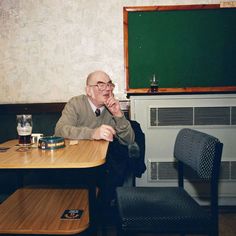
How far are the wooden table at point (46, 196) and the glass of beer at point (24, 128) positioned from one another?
61 millimetres

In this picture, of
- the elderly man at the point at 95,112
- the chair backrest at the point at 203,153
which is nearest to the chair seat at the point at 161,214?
the chair backrest at the point at 203,153

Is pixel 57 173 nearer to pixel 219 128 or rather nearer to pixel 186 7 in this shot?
pixel 219 128

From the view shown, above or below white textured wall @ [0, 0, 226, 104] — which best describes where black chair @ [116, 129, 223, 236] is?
below

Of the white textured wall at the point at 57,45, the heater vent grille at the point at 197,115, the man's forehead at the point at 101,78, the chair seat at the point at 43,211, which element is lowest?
the chair seat at the point at 43,211

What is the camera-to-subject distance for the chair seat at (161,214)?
1.56m

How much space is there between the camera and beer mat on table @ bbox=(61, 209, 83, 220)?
1.71 meters

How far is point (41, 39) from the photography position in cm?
343

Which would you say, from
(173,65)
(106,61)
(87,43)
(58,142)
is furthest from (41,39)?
(58,142)

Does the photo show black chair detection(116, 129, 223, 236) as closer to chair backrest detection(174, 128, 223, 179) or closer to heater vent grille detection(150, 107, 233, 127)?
chair backrest detection(174, 128, 223, 179)

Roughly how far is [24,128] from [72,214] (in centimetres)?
59

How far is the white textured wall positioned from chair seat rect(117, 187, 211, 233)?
1.83 meters

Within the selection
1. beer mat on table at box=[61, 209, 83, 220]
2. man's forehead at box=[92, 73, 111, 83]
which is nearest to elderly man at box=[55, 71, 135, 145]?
man's forehead at box=[92, 73, 111, 83]

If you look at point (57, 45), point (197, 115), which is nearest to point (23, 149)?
point (197, 115)

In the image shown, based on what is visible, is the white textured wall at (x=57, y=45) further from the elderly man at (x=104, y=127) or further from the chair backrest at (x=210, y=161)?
the chair backrest at (x=210, y=161)
